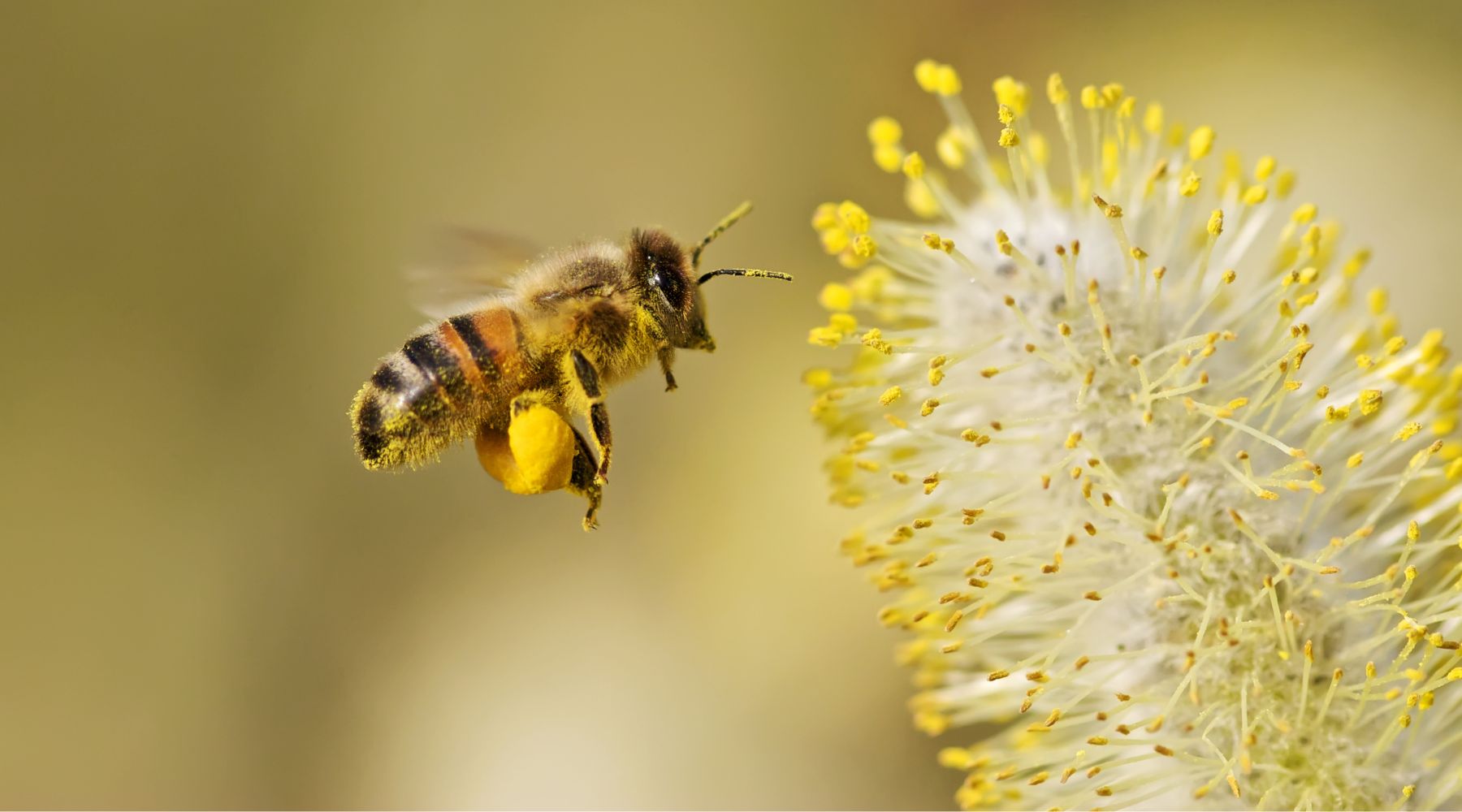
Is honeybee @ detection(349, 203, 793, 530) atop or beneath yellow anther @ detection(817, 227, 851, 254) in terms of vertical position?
beneath

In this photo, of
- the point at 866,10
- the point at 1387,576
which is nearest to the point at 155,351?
the point at 866,10

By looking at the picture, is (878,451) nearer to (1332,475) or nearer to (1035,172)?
(1035,172)

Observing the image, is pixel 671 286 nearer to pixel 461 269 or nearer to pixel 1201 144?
pixel 461 269

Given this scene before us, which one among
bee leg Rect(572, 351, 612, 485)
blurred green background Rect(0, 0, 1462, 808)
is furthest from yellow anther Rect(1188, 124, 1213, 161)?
blurred green background Rect(0, 0, 1462, 808)

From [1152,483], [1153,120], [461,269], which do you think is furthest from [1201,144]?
[461,269]

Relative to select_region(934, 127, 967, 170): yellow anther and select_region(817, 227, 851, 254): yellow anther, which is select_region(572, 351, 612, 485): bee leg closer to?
select_region(817, 227, 851, 254): yellow anther

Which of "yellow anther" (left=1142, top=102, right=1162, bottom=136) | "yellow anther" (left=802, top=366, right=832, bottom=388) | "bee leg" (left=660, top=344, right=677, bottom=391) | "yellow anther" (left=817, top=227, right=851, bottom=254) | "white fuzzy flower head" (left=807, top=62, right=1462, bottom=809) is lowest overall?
"white fuzzy flower head" (left=807, top=62, right=1462, bottom=809)
